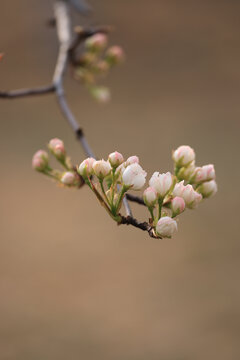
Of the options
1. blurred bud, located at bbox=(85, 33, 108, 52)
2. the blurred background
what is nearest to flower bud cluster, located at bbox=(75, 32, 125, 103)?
blurred bud, located at bbox=(85, 33, 108, 52)

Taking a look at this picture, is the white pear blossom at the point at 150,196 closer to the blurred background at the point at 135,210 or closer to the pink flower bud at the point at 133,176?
the pink flower bud at the point at 133,176

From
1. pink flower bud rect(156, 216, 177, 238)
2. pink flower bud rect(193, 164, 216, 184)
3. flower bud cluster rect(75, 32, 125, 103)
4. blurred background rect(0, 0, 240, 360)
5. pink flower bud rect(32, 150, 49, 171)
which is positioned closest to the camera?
pink flower bud rect(156, 216, 177, 238)

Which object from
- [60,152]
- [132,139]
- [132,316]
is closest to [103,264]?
[132,316]

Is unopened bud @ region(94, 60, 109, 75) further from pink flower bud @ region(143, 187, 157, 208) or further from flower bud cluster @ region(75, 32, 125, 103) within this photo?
pink flower bud @ region(143, 187, 157, 208)

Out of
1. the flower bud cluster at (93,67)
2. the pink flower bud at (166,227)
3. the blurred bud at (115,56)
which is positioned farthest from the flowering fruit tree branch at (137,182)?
the blurred bud at (115,56)

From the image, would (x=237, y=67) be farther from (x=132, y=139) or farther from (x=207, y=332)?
(x=207, y=332)

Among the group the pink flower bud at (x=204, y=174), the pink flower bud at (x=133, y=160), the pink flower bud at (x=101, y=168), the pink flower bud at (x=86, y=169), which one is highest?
the pink flower bud at (x=86, y=169)
